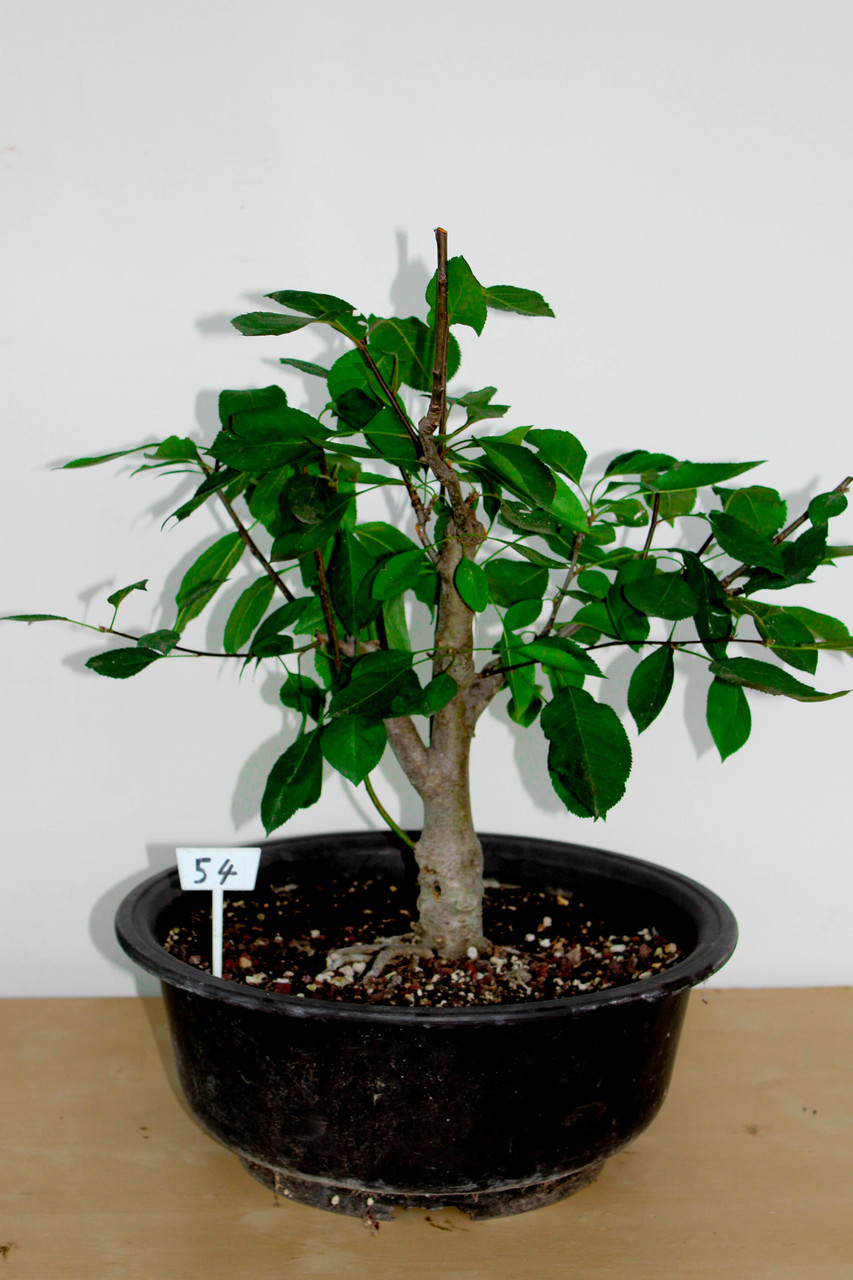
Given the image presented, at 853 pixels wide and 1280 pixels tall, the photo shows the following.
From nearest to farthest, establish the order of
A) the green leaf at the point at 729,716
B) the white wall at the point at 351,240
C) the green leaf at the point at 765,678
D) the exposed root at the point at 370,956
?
the green leaf at the point at 765,678 < the green leaf at the point at 729,716 < the exposed root at the point at 370,956 < the white wall at the point at 351,240

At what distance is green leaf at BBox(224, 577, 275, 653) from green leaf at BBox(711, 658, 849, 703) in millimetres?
403

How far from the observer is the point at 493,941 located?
1.07 m

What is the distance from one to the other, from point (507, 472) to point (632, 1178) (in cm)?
67

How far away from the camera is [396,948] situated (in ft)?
3.28

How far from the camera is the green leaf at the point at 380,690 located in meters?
0.80

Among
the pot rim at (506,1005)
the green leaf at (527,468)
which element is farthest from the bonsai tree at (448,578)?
the pot rim at (506,1005)

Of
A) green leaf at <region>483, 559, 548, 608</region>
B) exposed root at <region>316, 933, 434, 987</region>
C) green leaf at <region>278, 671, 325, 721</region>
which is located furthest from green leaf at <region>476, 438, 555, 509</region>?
exposed root at <region>316, 933, 434, 987</region>

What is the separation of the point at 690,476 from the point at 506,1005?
0.43m

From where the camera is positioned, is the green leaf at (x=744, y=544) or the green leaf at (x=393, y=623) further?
the green leaf at (x=393, y=623)

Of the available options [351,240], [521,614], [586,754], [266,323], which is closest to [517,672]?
[521,614]

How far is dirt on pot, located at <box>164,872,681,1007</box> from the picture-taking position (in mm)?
938

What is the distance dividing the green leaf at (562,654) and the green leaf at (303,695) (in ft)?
0.75

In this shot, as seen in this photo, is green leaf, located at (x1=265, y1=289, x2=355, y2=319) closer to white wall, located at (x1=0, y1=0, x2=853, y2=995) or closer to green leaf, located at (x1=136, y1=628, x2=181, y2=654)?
green leaf, located at (x1=136, y1=628, x2=181, y2=654)

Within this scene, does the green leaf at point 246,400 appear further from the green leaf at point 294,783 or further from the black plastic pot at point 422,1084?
the black plastic pot at point 422,1084
